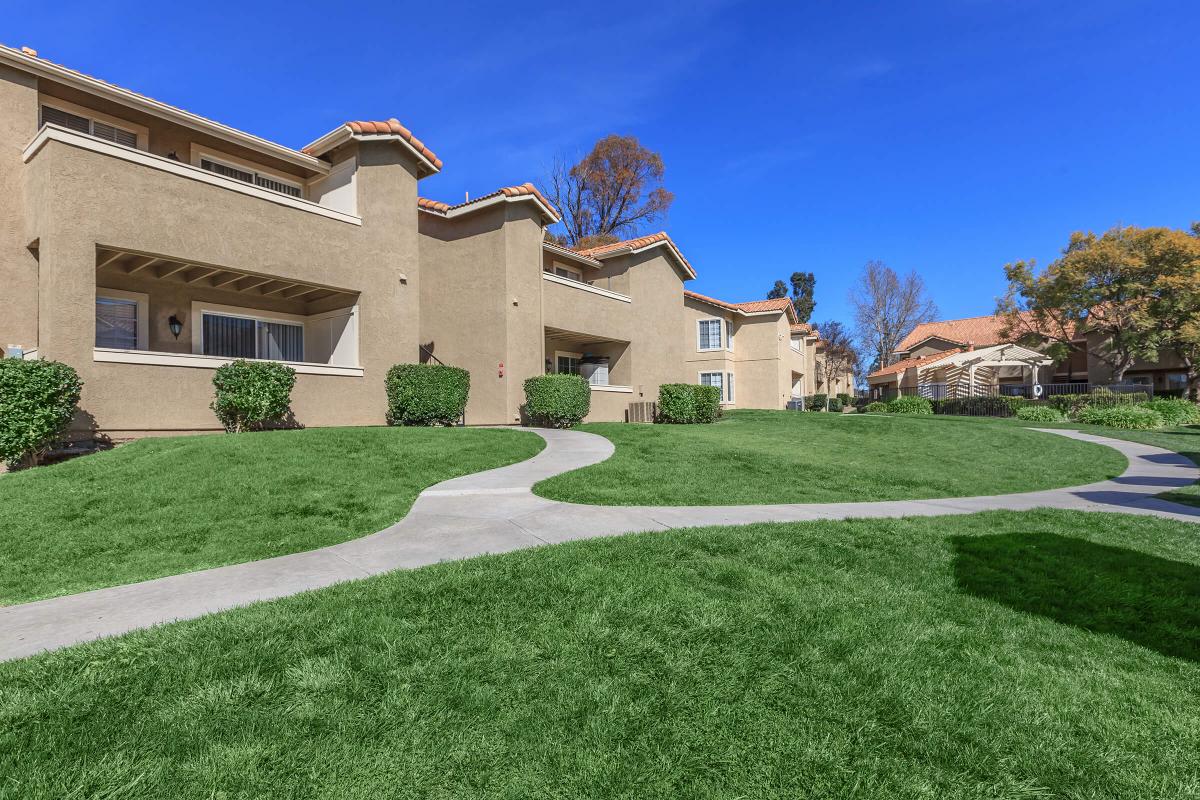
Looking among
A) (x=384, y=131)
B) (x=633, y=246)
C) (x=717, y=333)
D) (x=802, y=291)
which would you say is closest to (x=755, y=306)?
(x=717, y=333)

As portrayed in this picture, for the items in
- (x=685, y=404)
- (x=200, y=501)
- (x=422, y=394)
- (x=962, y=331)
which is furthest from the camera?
(x=962, y=331)

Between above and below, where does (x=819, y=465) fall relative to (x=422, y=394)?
below

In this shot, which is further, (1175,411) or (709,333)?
(709,333)

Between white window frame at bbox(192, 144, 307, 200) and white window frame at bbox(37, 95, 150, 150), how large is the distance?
3.20 feet

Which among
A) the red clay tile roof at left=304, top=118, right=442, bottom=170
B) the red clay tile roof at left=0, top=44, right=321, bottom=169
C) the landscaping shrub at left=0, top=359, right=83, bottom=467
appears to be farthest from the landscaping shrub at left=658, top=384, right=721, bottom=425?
the landscaping shrub at left=0, top=359, right=83, bottom=467

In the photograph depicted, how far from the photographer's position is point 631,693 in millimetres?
2863

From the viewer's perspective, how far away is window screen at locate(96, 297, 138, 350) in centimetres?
1201

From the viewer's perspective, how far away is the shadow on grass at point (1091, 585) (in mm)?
3877

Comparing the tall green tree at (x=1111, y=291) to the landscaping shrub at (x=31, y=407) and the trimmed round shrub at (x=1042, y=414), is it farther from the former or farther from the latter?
the landscaping shrub at (x=31, y=407)

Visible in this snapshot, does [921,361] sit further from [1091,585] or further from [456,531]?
[456,531]

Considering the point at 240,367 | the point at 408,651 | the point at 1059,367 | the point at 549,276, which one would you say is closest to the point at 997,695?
the point at 408,651

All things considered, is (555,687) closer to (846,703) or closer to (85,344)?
(846,703)

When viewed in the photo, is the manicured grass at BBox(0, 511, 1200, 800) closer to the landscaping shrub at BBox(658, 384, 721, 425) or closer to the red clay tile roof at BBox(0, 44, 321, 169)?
the red clay tile roof at BBox(0, 44, 321, 169)

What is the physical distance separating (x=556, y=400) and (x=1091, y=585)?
12.8 meters
